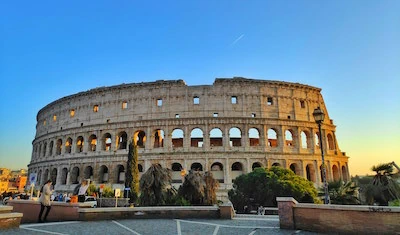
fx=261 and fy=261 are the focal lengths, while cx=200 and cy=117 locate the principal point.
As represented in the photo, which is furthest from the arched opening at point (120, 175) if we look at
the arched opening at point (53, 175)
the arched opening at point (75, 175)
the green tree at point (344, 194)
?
the green tree at point (344, 194)

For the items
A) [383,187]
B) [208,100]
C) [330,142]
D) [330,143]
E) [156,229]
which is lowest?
[156,229]

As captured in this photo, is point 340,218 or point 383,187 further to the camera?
point 383,187

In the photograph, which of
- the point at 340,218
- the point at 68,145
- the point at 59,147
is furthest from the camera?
the point at 59,147

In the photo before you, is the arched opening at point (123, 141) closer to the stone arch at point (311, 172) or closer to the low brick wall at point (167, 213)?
the stone arch at point (311, 172)

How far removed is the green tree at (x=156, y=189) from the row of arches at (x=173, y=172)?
1355 centimetres

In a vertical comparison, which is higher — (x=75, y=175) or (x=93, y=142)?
(x=93, y=142)

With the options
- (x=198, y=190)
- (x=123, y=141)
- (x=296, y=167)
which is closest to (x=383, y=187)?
(x=198, y=190)

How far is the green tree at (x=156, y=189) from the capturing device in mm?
17391

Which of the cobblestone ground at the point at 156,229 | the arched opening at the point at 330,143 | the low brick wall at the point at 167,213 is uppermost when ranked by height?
the arched opening at the point at 330,143

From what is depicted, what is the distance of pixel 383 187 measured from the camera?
17.2 meters

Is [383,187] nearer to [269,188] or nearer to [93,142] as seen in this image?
[269,188]

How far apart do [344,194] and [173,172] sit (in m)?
20.3

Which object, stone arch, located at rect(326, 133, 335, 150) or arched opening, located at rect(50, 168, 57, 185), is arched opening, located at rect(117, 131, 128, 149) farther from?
stone arch, located at rect(326, 133, 335, 150)

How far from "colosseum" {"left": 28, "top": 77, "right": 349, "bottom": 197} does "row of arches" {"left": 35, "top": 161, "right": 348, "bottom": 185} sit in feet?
0.42
